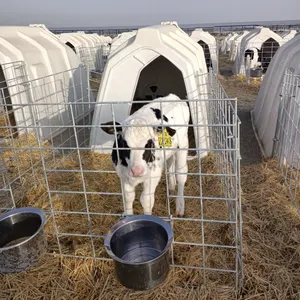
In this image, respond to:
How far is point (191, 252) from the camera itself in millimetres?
3781

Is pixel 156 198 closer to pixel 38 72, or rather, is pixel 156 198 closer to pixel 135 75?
pixel 135 75

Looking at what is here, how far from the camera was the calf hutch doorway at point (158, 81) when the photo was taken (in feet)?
33.0

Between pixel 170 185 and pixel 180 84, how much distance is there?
544 cm

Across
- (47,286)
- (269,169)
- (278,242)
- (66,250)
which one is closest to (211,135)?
(269,169)

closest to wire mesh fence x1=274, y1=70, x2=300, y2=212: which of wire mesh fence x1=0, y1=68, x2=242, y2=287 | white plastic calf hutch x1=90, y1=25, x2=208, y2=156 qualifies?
wire mesh fence x1=0, y1=68, x2=242, y2=287

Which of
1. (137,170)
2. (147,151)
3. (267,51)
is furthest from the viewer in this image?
(267,51)

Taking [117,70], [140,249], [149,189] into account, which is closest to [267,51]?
[117,70]

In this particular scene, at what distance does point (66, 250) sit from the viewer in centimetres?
397

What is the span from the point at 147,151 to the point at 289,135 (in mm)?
3278

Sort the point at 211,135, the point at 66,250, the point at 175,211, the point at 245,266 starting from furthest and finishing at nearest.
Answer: the point at 211,135 < the point at 175,211 < the point at 66,250 < the point at 245,266

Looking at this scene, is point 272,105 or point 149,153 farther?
point 272,105

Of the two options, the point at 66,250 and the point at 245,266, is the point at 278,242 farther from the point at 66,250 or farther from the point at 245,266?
the point at 66,250

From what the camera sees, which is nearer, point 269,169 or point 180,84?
point 269,169

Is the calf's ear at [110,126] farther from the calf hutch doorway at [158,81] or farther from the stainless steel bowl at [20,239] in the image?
the calf hutch doorway at [158,81]
